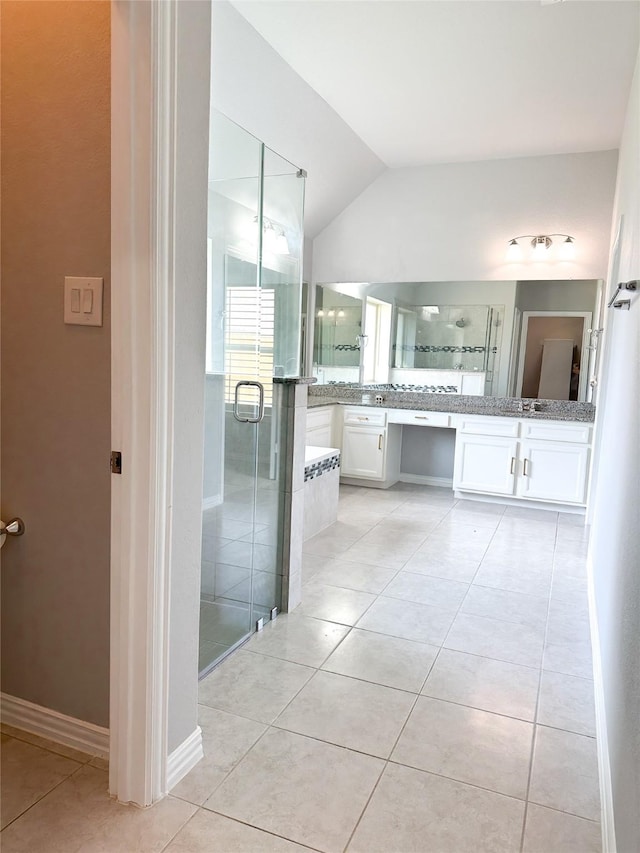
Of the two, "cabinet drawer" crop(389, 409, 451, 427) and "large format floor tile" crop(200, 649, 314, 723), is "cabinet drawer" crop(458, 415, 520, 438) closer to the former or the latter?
"cabinet drawer" crop(389, 409, 451, 427)

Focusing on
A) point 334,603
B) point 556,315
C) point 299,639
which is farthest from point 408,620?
point 556,315

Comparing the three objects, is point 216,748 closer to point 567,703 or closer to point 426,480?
point 567,703

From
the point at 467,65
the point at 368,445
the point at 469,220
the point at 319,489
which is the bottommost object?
the point at 319,489

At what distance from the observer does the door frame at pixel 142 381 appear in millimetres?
1281

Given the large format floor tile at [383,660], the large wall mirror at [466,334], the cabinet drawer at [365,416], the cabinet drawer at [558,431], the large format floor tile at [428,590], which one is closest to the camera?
the large format floor tile at [383,660]

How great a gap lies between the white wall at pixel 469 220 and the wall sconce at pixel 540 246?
0.04m

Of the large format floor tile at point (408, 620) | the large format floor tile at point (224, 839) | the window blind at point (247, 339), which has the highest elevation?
the window blind at point (247, 339)

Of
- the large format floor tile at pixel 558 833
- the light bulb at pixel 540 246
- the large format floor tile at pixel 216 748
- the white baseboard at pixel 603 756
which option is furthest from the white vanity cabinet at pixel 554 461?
the large format floor tile at pixel 216 748

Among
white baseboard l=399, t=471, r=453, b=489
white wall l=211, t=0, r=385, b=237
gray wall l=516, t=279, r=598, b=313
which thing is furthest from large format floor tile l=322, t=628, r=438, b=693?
gray wall l=516, t=279, r=598, b=313

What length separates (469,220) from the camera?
16.7 feet

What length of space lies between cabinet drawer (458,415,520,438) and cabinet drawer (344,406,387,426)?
27.4 inches

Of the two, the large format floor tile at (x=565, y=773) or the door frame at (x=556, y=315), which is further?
the door frame at (x=556, y=315)

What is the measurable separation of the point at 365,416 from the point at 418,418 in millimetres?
482

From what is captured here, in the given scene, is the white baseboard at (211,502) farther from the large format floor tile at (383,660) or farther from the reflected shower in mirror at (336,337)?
the reflected shower in mirror at (336,337)
